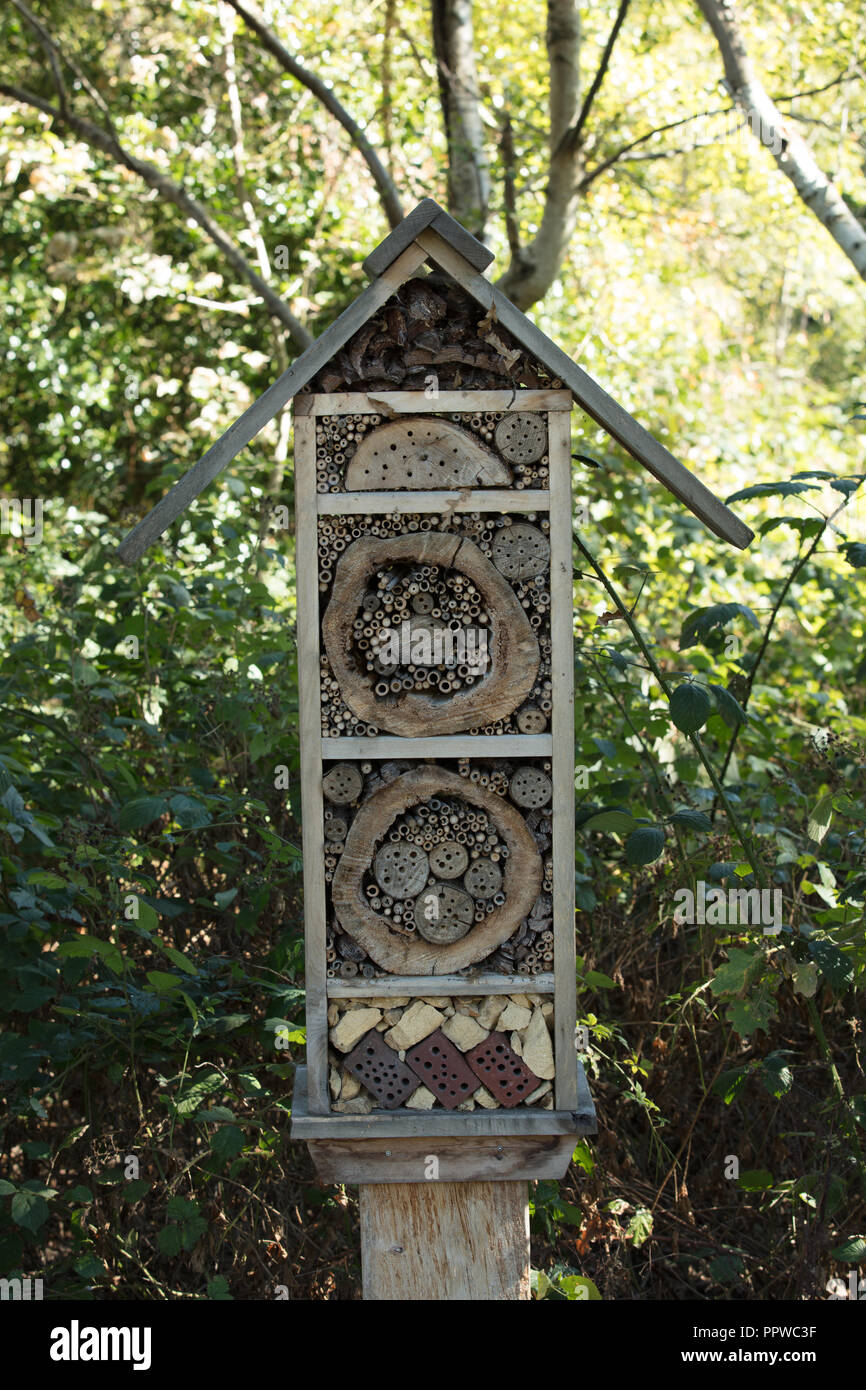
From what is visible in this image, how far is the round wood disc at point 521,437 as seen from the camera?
8.52 feet

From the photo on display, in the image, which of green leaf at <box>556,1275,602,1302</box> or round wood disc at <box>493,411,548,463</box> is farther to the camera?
green leaf at <box>556,1275,602,1302</box>

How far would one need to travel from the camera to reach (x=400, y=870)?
266cm

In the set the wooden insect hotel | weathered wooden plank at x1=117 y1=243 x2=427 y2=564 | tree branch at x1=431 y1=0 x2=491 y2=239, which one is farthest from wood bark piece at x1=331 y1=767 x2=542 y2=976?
tree branch at x1=431 y1=0 x2=491 y2=239

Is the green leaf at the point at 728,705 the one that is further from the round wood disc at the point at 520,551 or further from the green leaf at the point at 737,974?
the round wood disc at the point at 520,551

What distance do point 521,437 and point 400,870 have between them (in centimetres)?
92

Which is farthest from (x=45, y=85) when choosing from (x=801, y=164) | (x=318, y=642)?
(x=318, y=642)

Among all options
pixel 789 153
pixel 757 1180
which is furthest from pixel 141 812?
pixel 789 153

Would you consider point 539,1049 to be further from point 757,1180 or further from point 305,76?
point 305,76

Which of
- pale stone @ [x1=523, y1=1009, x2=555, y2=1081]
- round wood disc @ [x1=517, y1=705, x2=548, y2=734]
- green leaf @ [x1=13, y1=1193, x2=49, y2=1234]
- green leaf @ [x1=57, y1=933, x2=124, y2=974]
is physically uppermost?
round wood disc @ [x1=517, y1=705, x2=548, y2=734]

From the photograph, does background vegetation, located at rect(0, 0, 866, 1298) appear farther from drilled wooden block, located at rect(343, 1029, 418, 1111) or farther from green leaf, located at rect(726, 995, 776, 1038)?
drilled wooden block, located at rect(343, 1029, 418, 1111)

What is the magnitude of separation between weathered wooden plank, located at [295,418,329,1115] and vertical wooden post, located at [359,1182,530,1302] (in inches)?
14.0

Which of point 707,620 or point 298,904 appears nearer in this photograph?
point 707,620

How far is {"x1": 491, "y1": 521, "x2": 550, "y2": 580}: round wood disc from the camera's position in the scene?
103 inches
